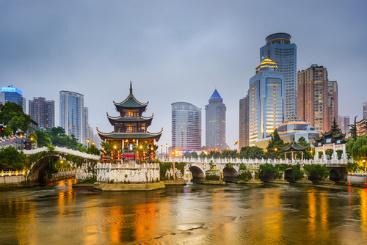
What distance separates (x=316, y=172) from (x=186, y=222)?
51563 millimetres

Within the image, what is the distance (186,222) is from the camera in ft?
96.6

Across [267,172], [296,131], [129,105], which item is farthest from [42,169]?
[296,131]

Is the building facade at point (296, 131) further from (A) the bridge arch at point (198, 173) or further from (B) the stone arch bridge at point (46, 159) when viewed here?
(B) the stone arch bridge at point (46, 159)

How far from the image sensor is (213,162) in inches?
3140

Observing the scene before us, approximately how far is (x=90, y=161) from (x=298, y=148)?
5062 cm

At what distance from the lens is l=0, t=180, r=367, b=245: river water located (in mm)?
23500

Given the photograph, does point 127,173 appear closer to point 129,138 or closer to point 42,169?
point 129,138

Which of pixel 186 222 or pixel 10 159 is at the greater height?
pixel 10 159

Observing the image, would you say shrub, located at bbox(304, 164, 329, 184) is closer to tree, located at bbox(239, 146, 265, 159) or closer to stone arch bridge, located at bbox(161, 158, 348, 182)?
stone arch bridge, located at bbox(161, 158, 348, 182)

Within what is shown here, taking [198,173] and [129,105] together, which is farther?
[198,173]

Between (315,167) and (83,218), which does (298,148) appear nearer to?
(315,167)

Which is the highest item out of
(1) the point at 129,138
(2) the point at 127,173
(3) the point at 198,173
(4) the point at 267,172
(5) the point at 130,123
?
(5) the point at 130,123

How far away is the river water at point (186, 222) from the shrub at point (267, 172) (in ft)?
113

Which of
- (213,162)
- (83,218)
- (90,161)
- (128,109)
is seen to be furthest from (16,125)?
(83,218)
